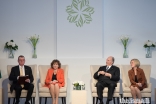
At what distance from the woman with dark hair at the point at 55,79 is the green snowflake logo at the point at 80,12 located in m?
1.58

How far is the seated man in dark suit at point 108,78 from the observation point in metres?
7.11

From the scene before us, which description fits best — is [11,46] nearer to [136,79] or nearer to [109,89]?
[109,89]

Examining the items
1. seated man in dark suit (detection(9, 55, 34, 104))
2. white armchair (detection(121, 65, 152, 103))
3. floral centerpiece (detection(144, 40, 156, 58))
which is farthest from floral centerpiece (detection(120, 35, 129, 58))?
seated man in dark suit (detection(9, 55, 34, 104))

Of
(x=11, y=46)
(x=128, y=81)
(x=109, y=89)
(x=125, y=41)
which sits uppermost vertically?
(x=125, y=41)

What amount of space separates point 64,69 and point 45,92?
0.82m

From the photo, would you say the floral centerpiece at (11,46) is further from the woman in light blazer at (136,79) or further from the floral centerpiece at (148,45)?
the floral centerpiece at (148,45)

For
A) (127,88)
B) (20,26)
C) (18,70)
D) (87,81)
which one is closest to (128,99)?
(127,88)

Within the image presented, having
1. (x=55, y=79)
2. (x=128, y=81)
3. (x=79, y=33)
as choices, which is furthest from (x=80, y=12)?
(x=128, y=81)

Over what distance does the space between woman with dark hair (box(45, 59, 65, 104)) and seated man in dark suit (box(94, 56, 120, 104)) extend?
0.81 metres

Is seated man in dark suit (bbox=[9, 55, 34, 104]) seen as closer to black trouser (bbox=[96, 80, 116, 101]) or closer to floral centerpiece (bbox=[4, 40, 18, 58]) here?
floral centerpiece (bbox=[4, 40, 18, 58])

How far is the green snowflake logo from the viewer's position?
859 cm

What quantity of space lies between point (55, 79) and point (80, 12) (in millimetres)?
2147

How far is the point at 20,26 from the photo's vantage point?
882cm

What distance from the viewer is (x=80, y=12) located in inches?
342
